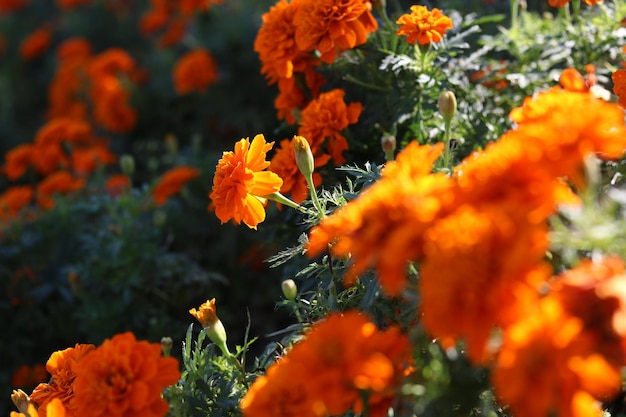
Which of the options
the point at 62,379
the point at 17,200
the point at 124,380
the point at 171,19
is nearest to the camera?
the point at 124,380

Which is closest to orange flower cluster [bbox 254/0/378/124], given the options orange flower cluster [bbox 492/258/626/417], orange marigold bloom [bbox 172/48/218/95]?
orange flower cluster [bbox 492/258/626/417]

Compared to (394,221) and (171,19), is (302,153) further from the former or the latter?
(171,19)

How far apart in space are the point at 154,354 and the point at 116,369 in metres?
0.07

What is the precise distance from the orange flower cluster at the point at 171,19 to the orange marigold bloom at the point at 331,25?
2.10 metres

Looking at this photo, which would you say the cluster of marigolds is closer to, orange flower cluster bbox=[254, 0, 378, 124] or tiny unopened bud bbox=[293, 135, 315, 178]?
tiny unopened bud bbox=[293, 135, 315, 178]

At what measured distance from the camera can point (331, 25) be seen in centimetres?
191

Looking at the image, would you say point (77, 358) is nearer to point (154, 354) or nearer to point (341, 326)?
point (154, 354)

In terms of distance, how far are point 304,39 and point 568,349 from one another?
126cm

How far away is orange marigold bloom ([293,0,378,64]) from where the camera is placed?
188 centimetres

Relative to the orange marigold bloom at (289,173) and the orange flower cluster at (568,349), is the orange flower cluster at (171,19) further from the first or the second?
the orange flower cluster at (568,349)

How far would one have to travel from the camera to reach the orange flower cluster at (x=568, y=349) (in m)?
0.88

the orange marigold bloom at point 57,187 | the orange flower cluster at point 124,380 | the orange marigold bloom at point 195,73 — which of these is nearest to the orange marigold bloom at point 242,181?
the orange flower cluster at point 124,380

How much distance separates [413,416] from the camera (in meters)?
1.15

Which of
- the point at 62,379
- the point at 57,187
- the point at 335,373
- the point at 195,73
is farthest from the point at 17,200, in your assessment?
the point at 335,373
